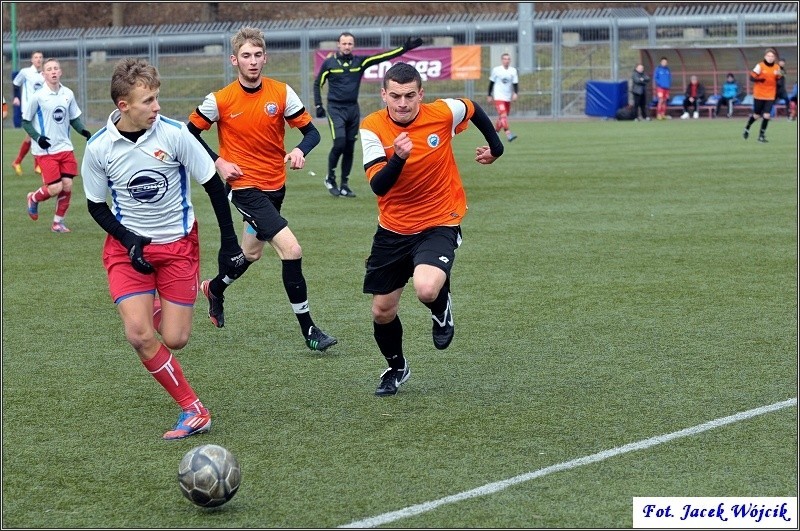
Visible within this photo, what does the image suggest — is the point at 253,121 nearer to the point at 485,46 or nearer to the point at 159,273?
the point at 159,273

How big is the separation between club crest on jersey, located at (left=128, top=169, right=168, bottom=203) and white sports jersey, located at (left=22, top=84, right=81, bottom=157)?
27.1 ft

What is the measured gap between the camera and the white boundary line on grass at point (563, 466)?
15.8ft

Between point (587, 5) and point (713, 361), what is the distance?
158 feet

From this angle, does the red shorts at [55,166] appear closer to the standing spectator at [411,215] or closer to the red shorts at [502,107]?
the standing spectator at [411,215]

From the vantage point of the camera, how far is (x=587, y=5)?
2106 inches

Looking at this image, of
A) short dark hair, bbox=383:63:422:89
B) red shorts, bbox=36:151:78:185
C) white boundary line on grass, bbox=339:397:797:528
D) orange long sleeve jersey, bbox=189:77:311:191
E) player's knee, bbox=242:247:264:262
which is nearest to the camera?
white boundary line on grass, bbox=339:397:797:528

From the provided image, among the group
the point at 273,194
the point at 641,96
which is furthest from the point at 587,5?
the point at 273,194

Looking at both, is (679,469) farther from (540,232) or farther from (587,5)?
(587,5)

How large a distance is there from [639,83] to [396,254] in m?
31.5

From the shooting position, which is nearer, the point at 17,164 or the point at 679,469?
the point at 679,469

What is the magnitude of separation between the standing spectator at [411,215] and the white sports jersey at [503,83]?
22.3m

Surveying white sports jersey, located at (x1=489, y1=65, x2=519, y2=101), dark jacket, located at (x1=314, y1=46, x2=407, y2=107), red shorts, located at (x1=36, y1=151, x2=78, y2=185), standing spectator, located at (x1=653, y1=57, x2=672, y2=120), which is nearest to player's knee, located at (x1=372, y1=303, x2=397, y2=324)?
red shorts, located at (x1=36, y1=151, x2=78, y2=185)

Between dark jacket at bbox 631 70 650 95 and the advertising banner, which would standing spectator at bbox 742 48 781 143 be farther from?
the advertising banner

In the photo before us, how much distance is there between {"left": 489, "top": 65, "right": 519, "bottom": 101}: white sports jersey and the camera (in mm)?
28844
